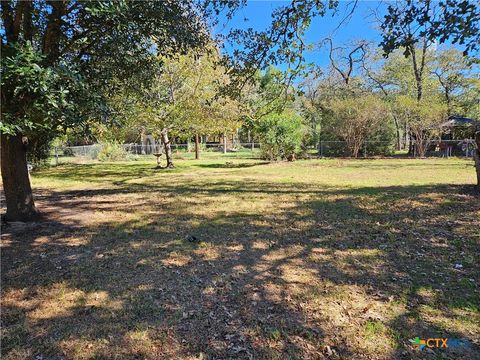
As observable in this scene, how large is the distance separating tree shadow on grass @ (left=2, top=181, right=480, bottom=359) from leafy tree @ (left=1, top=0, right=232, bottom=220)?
1.62 metres

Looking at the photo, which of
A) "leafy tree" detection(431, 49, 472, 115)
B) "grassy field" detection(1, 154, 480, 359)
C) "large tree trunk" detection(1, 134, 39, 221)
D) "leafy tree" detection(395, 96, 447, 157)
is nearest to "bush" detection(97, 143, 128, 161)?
"grassy field" detection(1, 154, 480, 359)

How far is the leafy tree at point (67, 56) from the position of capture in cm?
327

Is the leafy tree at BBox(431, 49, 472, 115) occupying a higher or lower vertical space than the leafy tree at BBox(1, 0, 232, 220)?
higher

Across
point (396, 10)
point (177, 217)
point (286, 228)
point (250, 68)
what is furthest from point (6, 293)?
point (396, 10)

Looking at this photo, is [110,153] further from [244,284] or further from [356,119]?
[244,284]

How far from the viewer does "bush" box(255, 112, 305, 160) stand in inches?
721

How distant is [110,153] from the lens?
2345 cm

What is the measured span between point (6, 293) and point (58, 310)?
77 cm

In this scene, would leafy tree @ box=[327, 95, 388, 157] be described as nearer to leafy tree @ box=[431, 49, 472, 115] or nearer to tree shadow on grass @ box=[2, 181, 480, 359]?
leafy tree @ box=[431, 49, 472, 115]

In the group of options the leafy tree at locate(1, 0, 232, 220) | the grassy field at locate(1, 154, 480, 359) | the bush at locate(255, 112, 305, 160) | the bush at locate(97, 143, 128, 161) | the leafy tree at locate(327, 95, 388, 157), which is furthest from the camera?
the bush at locate(97, 143, 128, 161)

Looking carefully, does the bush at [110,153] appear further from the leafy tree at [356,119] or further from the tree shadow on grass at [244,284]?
the tree shadow on grass at [244,284]

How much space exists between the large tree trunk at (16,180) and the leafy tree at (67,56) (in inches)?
0.6

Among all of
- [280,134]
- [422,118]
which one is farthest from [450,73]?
[280,134]

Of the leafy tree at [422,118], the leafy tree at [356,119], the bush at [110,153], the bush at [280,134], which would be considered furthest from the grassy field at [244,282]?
the bush at [110,153]
